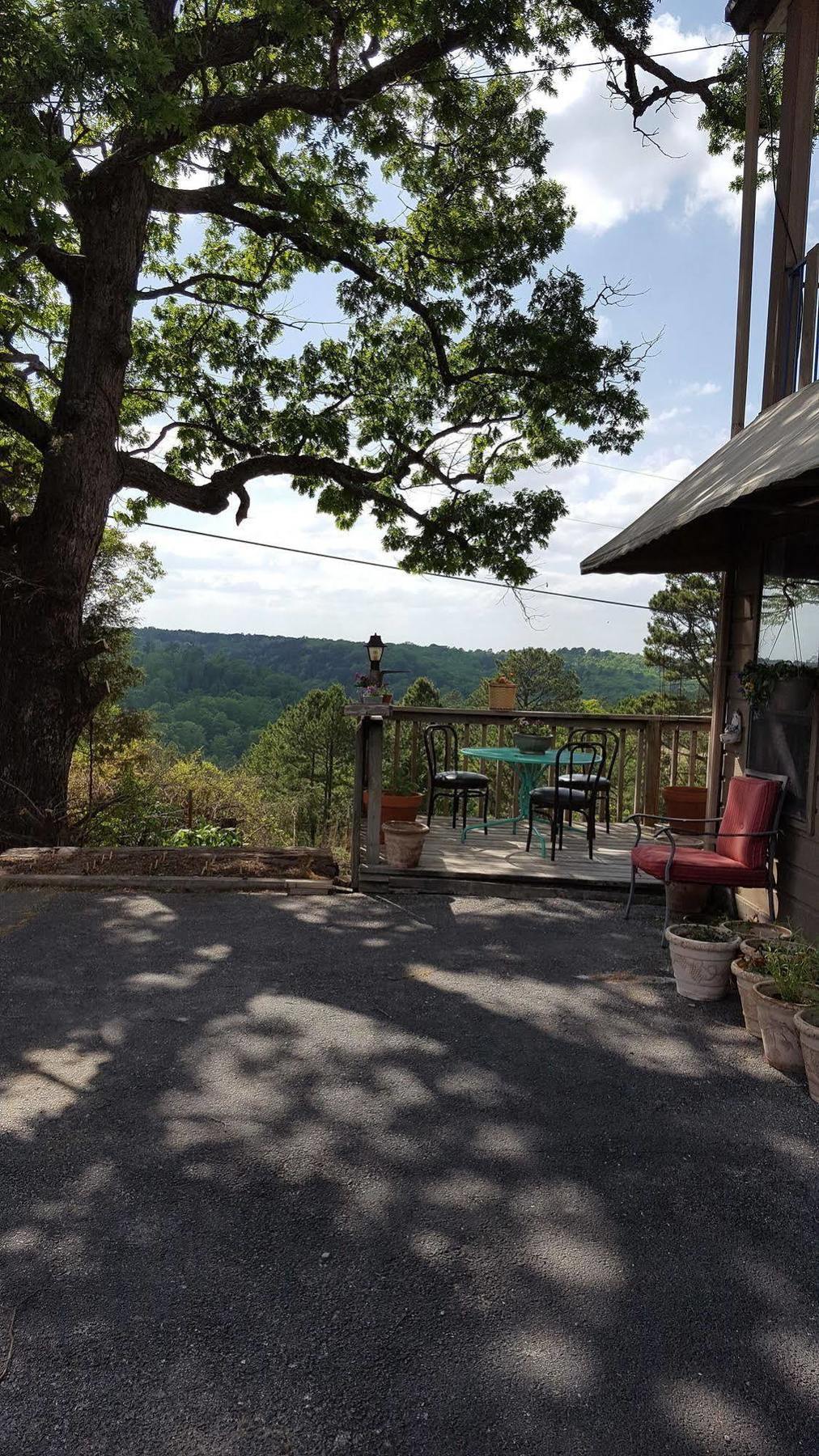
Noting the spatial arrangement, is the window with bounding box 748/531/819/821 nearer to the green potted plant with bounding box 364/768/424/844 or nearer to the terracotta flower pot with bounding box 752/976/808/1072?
the terracotta flower pot with bounding box 752/976/808/1072

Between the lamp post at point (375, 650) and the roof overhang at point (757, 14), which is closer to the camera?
the roof overhang at point (757, 14)

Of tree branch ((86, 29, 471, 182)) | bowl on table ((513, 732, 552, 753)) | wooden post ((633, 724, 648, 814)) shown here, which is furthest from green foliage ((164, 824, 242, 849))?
tree branch ((86, 29, 471, 182))

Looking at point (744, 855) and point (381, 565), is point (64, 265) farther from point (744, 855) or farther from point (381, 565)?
point (381, 565)

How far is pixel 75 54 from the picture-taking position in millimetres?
4180

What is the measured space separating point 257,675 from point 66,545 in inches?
1193

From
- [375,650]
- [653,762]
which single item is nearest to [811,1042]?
[375,650]

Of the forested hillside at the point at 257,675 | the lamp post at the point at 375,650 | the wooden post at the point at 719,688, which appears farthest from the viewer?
the forested hillside at the point at 257,675

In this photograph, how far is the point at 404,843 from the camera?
535cm

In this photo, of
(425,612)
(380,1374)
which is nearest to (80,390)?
(380,1374)

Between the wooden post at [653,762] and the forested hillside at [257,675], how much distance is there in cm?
1855

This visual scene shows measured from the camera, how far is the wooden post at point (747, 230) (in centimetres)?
497

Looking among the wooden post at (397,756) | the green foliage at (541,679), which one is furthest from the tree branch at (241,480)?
the green foliage at (541,679)

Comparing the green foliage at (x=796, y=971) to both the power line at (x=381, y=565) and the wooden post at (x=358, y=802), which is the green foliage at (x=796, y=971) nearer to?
the wooden post at (x=358, y=802)

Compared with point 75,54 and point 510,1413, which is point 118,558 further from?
point 510,1413
